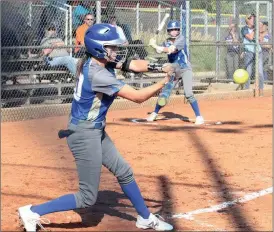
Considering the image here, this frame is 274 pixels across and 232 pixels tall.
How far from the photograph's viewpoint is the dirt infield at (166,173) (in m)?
6.36

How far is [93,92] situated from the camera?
18.5ft

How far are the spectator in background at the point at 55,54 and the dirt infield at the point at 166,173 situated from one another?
141cm

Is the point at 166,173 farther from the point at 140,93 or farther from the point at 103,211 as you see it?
the point at 140,93

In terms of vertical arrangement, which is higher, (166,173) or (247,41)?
(166,173)

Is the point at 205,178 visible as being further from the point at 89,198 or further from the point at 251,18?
the point at 251,18

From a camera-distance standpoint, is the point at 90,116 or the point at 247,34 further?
the point at 247,34

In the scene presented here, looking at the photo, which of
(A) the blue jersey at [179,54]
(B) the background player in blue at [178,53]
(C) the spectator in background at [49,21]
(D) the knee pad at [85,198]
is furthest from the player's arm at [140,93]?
(C) the spectator in background at [49,21]

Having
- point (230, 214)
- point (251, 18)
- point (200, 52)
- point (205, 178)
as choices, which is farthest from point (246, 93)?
point (230, 214)

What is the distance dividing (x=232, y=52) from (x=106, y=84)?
572 inches

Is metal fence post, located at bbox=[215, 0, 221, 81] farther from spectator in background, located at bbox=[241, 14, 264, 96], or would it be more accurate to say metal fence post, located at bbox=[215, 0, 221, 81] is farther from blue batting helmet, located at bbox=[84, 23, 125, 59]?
blue batting helmet, located at bbox=[84, 23, 125, 59]

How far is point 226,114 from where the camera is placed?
47.9 ft

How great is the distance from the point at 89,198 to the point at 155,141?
17.4 ft

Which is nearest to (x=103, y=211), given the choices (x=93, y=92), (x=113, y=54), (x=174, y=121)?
(x=93, y=92)

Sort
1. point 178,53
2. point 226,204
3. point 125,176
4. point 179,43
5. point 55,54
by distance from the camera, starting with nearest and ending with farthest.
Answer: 1. point 125,176
2. point 226,204
3. point 179,43
4. point 178,53
5. point 55,54
